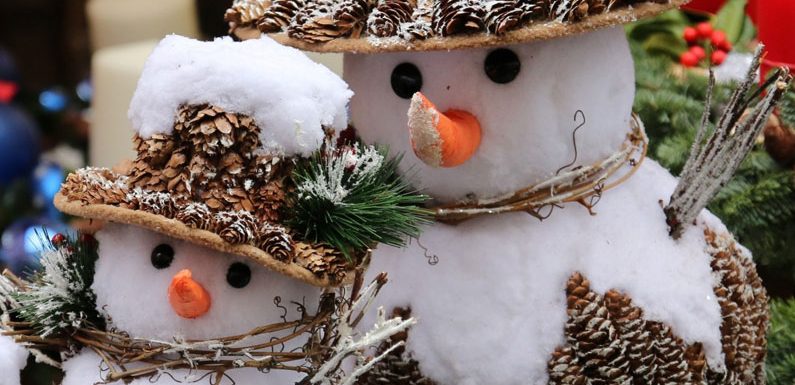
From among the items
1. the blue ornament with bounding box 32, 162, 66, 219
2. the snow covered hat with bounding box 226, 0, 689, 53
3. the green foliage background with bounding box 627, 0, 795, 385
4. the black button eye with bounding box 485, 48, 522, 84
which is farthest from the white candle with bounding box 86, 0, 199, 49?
the black button eye with bounding box 485, 48, 522, 84

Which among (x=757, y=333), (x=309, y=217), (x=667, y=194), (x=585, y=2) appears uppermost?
(x=585, y=2)

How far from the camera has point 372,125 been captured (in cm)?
90

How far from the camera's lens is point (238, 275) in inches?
29.1

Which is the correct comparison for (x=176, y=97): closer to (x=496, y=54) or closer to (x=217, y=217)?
(x=217, y=217)

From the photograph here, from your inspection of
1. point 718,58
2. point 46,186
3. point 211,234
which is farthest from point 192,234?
point 46,186

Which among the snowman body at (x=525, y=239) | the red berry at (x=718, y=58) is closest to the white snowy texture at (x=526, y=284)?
the snowman body at (x=525, y=239)

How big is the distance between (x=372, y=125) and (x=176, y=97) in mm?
221

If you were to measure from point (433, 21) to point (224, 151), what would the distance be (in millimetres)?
206

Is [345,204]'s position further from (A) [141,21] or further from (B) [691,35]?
(A) [141,21]

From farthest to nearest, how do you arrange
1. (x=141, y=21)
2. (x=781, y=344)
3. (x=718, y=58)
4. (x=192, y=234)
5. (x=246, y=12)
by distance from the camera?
(x=141, y=21) → (x=718, y=58) → (x=781, y=344) → (x=246, y=12) → (x=192, y=234)

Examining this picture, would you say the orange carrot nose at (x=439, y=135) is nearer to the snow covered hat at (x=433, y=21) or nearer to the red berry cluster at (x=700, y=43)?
the snow covered hat at (x=433, y=21)

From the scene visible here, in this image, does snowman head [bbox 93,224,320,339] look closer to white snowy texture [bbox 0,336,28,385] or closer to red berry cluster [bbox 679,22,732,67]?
white snowy texture [bbox 0,336,28,385]

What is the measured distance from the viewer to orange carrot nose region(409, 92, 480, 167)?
76 centimetres

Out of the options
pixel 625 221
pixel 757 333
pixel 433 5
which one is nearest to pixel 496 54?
pixel 433 5
